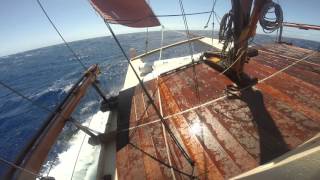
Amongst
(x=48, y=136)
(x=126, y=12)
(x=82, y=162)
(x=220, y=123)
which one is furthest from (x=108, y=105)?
(x=220, y=123)

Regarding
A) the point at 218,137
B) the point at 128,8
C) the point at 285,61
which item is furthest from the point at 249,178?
the point at 285,61

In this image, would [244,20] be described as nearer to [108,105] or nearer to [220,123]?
[220,123]

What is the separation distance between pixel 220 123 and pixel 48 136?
4185 millimetres

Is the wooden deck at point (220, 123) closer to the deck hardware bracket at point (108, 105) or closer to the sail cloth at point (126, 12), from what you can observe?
the deck hardware bracket at point (108, 105)

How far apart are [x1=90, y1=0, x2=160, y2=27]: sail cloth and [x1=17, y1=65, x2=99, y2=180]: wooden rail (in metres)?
2.62

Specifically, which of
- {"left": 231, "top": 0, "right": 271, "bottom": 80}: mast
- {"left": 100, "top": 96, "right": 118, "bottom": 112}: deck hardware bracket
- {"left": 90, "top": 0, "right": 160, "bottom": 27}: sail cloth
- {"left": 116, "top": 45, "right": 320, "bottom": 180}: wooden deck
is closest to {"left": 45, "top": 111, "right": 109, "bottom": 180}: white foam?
{"left": 100, "top": 96, "right": 118, "bottom": 112}: deck hardware bracket

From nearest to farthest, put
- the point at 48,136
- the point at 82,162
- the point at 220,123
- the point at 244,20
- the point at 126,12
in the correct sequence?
the point at 48,136 < the point at 220,123 < the point at 244,20 < the point at 82,162 < the point at 126,12

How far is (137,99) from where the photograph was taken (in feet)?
26.7

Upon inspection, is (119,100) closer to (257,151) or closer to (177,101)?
(177,101)

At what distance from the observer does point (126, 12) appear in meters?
7.25

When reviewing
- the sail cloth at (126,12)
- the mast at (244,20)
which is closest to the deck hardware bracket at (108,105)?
the sail cloth at (126,12)

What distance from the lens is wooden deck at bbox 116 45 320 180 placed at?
4.38m

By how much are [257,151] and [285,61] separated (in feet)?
19.4

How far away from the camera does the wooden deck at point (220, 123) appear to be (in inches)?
173
